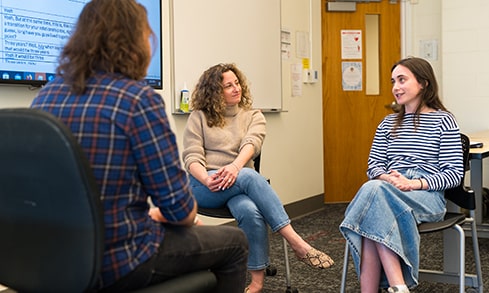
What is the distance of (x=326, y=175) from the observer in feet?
18.2

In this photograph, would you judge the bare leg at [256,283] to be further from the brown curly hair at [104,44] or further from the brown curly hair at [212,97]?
the brown curly hair at [104,44]

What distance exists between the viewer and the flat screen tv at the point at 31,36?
Answer: 93.5 inches

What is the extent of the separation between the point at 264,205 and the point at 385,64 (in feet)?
11.8

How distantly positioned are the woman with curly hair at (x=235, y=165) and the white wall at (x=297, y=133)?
5.45ft

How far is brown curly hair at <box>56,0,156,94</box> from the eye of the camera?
4.37 ft

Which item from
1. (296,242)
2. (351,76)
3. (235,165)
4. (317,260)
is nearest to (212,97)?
(235,165)

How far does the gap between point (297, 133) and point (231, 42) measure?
1288 millimetres

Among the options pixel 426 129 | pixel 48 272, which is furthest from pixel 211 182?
pixel 48 272

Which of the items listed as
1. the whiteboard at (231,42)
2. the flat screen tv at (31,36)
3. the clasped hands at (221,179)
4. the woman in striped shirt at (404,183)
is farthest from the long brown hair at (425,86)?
the whiteboard at (231,42)

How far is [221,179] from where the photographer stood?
2502 mm

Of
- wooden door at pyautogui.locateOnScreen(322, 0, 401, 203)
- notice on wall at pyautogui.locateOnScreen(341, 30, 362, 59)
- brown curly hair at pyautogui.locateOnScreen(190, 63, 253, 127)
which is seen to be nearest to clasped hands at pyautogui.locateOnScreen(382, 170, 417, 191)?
brown curly hair at pyautogui.locateOnScreen(190, 63, 253, 127)

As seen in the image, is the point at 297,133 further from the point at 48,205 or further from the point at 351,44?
the point at 48,205

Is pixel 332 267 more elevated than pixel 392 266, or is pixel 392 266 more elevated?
pixel 392 266

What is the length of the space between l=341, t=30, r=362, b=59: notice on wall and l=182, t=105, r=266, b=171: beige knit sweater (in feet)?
9.83
